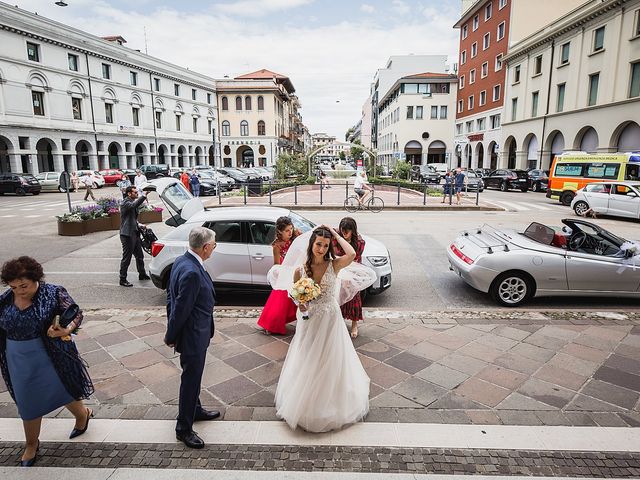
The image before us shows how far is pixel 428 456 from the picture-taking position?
10.7 ft

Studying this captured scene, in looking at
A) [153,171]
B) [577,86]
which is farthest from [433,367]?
[153,171]

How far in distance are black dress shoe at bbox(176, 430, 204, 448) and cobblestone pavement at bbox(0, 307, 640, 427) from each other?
1.30ft

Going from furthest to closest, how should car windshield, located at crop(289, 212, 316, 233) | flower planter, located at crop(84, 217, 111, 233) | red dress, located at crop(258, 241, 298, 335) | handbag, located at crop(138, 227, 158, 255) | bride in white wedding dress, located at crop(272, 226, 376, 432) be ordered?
flower planter, located at crop(84, 217, 111, 233) → handbag, located at crop(138, 227, 158, 255) → car windshield, located at crop(289, 212, 316, 233) → red dress, located at crop(258, 241, 298, 335) → bride in white wedding dress, located at crop(272, 226, 376, 432)

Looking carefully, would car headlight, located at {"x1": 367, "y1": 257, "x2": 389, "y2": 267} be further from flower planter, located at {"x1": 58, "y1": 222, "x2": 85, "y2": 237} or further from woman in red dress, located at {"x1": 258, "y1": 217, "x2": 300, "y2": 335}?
flower planter, located at {"x1": 58, "y1": 222, "x2": 85, "y2": 237}

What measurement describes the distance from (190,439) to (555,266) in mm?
5680

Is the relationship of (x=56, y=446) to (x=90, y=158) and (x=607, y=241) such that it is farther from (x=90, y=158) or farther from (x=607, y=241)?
(x=90, y=158)

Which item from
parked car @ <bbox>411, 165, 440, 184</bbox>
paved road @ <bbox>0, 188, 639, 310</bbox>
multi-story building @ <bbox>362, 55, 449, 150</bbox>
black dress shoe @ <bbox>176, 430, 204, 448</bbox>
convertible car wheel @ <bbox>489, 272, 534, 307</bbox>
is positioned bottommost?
paved road @ <bbox>0, 188, 639, 310</bbox>

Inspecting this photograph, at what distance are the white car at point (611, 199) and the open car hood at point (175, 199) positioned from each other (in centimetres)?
1534

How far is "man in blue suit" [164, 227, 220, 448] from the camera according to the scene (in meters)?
3.12

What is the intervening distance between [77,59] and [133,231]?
136 ft

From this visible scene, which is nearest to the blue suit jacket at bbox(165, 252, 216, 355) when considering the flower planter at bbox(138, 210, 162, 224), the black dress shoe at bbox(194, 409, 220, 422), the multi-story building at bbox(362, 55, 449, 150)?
the black dress shoe at bbox(194, 409, 220, 422)

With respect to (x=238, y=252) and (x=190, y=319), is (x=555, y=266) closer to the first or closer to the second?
(x=238, y=252)

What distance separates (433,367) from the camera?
15.3 feet

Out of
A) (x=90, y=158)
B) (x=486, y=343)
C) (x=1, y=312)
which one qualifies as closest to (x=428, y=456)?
(x=486, y=343)
